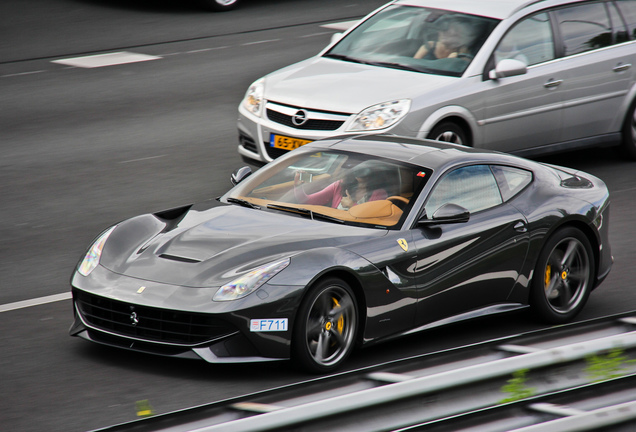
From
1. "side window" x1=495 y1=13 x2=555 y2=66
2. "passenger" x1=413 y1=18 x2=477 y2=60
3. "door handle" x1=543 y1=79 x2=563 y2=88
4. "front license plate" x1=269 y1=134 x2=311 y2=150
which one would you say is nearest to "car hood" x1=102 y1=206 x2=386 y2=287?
"front license plate" x1=269 y1=134 x2=311 y2=150

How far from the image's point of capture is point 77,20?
18469mm

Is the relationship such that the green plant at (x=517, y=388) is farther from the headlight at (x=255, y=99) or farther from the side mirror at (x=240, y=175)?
the headlight at (x=255, y=99)

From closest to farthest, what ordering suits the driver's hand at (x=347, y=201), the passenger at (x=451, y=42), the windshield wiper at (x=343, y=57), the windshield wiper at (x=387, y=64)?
A: the driver's hand at (x=347, y=201) < the windshield wiper at (x=387, y=64) < the passenger at (x=451, y=42) < the windshield wiper at (x=343, y=57)

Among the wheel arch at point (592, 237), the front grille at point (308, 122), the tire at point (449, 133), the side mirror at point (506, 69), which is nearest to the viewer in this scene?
the wheel arch at point (592, 237)

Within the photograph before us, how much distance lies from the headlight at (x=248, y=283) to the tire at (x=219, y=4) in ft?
45.6

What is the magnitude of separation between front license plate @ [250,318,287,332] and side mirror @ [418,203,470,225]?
4.26 ft

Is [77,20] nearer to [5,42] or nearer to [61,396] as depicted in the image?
[5,42]

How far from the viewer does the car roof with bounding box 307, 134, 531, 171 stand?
745 centimetres

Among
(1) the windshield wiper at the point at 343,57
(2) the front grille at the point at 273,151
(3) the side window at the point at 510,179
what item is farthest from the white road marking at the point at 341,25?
(3) the side window at the point at 510,179

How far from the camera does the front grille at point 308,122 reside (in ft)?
33.7

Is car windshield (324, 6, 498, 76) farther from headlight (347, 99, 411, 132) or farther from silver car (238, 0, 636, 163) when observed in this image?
headlight (347, 99, 411, 132)

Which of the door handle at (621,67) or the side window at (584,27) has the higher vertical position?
the side window at (584,27)

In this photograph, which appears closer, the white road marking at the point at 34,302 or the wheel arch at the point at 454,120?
the white road marking at the point at 34,302

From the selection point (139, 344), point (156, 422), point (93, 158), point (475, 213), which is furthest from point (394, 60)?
point (156, 422)
